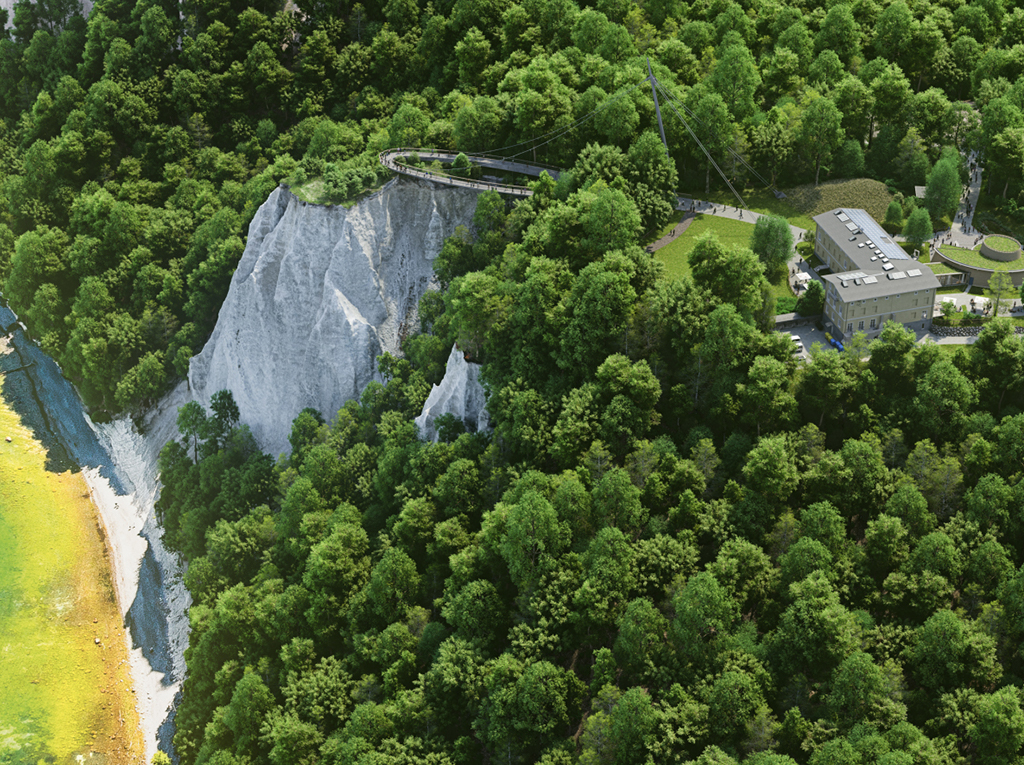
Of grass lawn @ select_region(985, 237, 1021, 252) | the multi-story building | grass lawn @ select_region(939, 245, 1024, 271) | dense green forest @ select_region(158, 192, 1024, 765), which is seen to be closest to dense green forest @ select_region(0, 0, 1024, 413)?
grass lawn @ select_region(939, 245, 1024, 271)

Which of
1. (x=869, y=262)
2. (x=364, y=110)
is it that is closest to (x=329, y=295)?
(x=364, y=110)

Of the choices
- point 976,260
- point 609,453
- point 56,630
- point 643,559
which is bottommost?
point 56,630

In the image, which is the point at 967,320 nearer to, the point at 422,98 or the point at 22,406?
the point at 422,98

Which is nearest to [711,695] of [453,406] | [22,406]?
[453,406]

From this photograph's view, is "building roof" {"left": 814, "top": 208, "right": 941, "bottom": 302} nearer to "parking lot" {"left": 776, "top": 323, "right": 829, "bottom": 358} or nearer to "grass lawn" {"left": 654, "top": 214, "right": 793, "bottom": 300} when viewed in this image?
"parking lot" {"left": 776, "top": 323, "right": 829, "bottom": 358}

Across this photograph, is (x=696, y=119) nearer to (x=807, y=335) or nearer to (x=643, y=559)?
(x=807, y=335)

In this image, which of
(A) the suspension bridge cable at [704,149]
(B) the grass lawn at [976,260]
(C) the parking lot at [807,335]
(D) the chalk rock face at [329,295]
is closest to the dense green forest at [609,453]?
(A) the suspension bridge cable at [704,149]
